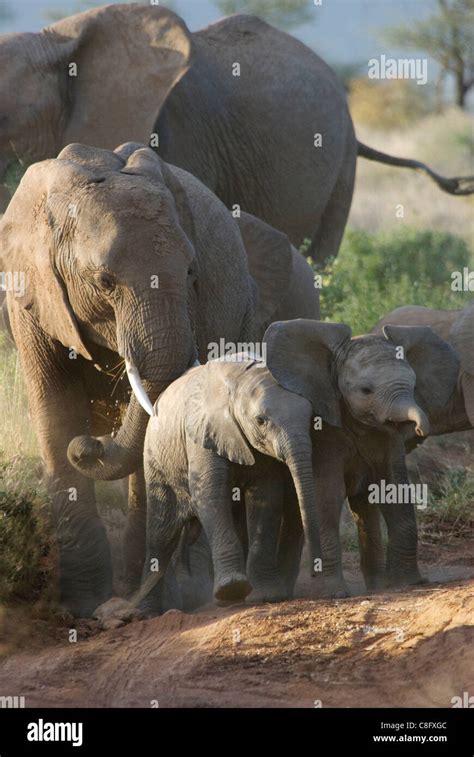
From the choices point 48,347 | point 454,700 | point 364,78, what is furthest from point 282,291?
point 364,78

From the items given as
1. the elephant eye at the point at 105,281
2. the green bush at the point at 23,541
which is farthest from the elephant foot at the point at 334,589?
the elephant eye at the point at 105,281

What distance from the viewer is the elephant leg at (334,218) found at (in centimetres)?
1421

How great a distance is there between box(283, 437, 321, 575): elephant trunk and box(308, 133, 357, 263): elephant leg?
7061 millimetres

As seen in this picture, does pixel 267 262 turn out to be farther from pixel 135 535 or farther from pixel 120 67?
pixel 120 67

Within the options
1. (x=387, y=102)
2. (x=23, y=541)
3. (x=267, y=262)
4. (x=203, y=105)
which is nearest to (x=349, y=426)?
(x=23, y=541)

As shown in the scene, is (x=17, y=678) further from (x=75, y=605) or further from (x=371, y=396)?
(x=371, y=396)

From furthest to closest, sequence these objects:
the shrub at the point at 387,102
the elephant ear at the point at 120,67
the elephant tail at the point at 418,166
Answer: the shrub at the point at 387,102 < the elephant tail at the point at 418,166 < the elephant ear at the point at 120,67

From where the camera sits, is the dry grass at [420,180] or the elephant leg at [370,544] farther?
the dry grass at [420,180]

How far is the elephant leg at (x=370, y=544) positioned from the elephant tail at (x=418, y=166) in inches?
313

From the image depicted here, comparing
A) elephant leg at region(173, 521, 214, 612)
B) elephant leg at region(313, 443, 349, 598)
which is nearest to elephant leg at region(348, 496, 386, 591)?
elephant leg at region(313, 443, 349, 598)

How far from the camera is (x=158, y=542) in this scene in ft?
25.8

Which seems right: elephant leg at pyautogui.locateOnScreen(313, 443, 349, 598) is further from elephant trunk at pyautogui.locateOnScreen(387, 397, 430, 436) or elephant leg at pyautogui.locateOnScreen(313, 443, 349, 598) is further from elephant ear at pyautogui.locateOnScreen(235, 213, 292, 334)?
elephant ear at pyautogui.locateOnScreen(235, 213, 292, 334)

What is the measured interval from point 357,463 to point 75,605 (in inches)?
60.0
